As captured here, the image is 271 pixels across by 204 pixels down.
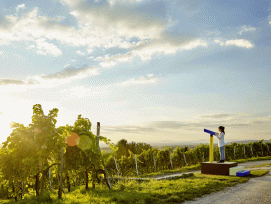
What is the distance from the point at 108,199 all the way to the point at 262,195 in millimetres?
5942

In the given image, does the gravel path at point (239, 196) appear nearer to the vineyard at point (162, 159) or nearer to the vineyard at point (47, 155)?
the vineyard at point (47, 155)

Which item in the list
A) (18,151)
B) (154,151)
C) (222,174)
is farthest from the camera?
(154,151)

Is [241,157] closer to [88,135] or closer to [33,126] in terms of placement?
[88,135]

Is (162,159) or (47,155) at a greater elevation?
(47,155)

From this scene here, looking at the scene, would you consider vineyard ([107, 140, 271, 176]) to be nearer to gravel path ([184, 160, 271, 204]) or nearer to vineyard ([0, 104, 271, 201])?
→ vineyard ([0, 104, 271, 201])

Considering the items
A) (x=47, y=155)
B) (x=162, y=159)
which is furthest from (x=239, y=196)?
(x=162, y=159)

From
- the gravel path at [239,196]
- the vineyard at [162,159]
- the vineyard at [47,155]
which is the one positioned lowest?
the vineyard at [162,159]

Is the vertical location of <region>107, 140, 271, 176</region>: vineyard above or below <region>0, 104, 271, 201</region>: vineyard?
below

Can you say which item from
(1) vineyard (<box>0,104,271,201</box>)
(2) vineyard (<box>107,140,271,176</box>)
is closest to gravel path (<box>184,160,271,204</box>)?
(1) vineyard (<box>0,104,271,201</box>)

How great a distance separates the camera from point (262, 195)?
845 cm

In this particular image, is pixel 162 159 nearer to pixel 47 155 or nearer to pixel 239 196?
pixel 239 196

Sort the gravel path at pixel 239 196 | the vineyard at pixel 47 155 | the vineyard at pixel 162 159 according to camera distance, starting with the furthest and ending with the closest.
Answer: the vineyard at pixel 162 159 → the vineyard at pixel 47 155 → the gravel path at pixel 239 196

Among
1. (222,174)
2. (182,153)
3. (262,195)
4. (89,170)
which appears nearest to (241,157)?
(182,153)

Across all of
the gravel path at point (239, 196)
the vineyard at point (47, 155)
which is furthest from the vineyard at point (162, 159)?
the gravel path at point (239, 196)
